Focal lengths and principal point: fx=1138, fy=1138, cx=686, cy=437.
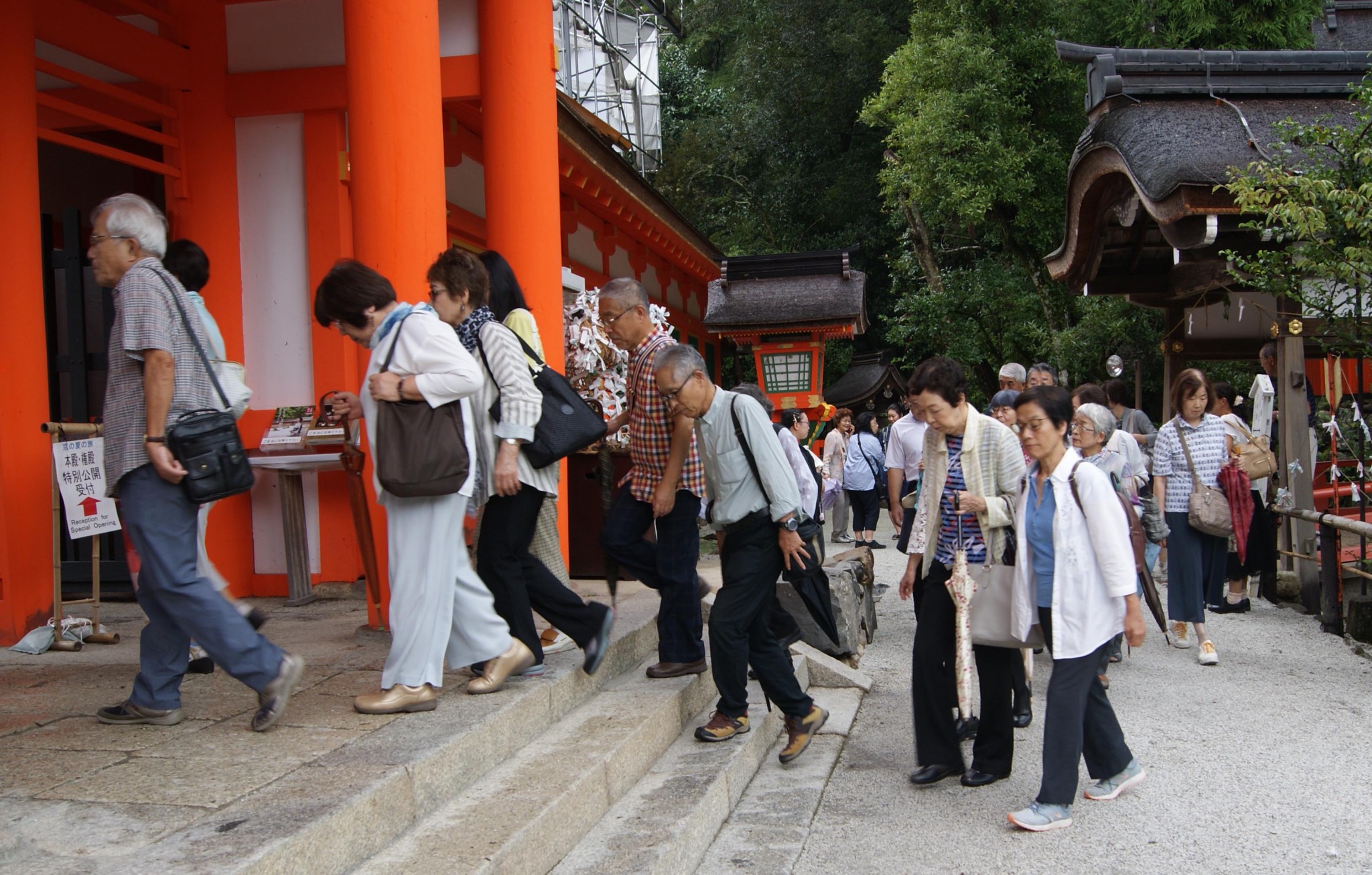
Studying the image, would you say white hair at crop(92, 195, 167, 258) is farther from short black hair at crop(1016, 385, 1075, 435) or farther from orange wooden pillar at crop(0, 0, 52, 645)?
short black hair at crop(1016, 385, 1075, 435)

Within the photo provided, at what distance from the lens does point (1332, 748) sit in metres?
5.09

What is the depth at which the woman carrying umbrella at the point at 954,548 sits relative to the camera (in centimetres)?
452

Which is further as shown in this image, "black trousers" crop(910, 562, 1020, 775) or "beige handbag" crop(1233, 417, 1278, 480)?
"beige handbag" crop(1233, 417, 1278, 480)

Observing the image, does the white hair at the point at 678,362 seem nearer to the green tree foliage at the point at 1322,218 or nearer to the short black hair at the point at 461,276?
the short black hair at the point at 461,276

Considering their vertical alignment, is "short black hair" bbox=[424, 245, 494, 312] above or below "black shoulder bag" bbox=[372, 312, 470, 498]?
above

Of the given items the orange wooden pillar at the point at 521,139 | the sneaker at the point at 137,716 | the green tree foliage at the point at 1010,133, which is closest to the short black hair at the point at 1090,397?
the orange wooden pillar at the point at 521,139

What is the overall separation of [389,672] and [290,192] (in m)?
3.88

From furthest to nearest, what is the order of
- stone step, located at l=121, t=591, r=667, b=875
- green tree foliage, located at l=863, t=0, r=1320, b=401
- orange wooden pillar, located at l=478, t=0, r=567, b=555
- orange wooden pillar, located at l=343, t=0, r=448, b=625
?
green tree foliage, located at l=863, t=0, r=1320, b=401, orange wooden pillar, located at l=478, t=0, r=567, b=555, orange wooden pillar, located at l=343, t=0, r=448, b=625, stone step, located at l=121, t=591, r=667, b=875

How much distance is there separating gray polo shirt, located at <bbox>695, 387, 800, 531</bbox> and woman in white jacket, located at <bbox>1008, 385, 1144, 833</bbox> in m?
0.92

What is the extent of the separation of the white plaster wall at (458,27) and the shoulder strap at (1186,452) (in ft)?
15.5

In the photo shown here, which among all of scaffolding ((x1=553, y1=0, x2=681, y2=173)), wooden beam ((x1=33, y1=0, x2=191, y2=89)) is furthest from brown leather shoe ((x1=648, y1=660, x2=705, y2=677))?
scaffolding ((x1=553, y1=0, x2=681, y2=173))

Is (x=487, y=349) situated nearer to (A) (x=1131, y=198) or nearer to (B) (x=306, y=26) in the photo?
(B) (x=306, y=26)

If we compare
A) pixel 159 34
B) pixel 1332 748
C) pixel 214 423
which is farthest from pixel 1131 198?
pixel 214 423

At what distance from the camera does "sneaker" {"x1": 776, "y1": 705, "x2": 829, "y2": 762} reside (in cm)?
480
